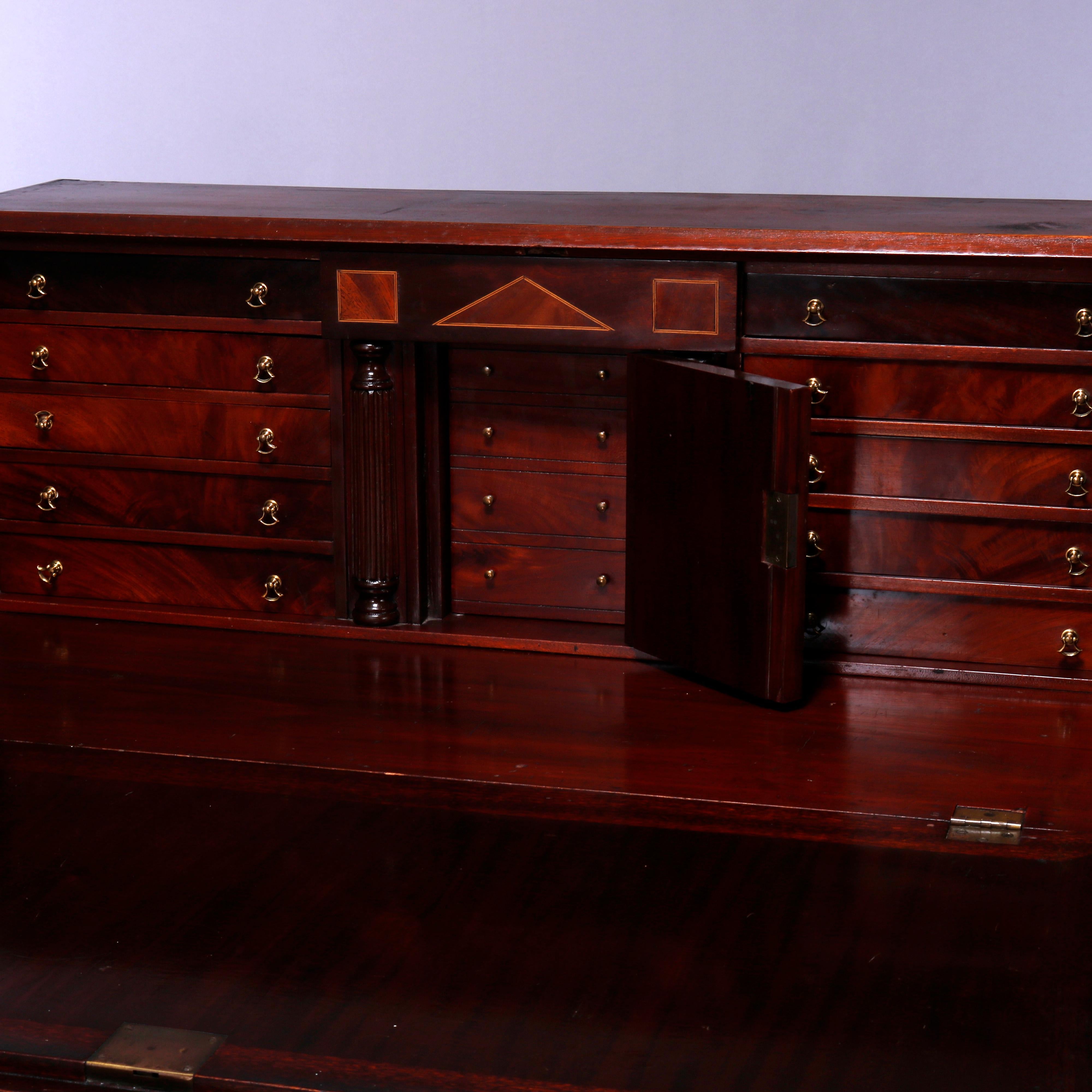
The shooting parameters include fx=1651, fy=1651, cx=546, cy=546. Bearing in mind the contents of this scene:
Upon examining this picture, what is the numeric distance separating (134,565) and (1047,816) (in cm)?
180

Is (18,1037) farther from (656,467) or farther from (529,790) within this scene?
(656,467)

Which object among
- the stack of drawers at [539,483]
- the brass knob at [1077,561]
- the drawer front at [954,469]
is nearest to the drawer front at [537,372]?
the stack of drawers at [539,483]

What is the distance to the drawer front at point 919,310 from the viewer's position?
8.90ft

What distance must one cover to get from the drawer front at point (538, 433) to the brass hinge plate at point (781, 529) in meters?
0.42

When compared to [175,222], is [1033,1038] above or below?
below

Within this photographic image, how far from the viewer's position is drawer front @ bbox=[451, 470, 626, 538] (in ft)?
10.1

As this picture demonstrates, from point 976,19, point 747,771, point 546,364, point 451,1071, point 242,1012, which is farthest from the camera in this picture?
point 976,19

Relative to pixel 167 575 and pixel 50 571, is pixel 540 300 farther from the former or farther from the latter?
pixel 50 571

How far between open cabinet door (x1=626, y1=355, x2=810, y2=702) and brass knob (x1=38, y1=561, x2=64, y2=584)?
3.78 ft

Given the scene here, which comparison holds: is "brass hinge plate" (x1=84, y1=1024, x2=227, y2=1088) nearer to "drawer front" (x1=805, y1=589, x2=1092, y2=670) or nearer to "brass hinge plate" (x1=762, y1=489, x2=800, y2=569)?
"brass hinge plate" (x1=762, y1=489, x2=800, y2=569)

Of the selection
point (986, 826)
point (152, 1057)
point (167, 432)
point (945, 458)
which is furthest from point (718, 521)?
point (152, 1057)

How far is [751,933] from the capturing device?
2.08 m

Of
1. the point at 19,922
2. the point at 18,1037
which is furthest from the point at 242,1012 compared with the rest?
the point at 19,922

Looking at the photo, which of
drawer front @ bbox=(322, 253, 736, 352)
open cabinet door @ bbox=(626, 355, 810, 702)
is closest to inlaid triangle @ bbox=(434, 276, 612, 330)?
drawer front @ bbox=(322, 253, 736, 352)
